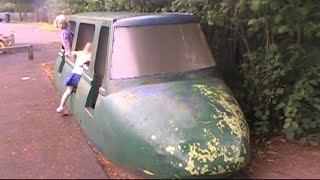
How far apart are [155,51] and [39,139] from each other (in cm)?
204

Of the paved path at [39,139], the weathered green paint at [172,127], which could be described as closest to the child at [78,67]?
the paved path at [39,139]

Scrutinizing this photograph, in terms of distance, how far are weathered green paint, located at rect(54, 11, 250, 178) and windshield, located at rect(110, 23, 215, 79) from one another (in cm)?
11

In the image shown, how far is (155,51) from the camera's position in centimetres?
511

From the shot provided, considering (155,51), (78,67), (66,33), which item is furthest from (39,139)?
(66,33)

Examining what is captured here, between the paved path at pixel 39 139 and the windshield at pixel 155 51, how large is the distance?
1058mm

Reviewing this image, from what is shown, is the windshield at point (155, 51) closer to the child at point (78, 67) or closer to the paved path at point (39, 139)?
the paved path at point (39, 139)

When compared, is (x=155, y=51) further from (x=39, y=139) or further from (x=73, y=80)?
(x=73, y=80)

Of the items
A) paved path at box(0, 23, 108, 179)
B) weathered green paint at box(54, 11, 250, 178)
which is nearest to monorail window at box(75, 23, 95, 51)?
paved path at box(0, 23, 108, 179)

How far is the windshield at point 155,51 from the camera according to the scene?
501 centimetres

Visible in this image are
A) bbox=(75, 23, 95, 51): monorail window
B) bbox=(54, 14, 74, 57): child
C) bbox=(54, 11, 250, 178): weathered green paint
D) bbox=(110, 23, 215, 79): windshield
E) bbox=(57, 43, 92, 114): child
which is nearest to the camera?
bbox=(54, 11, 250, 178): weathered green paint

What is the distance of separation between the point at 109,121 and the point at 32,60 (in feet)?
39.1

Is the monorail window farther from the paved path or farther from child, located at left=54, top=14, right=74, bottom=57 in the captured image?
the paved path

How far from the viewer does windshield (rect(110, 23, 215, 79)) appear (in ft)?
16.4

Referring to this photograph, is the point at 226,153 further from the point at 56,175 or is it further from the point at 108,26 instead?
the point at 108,26
